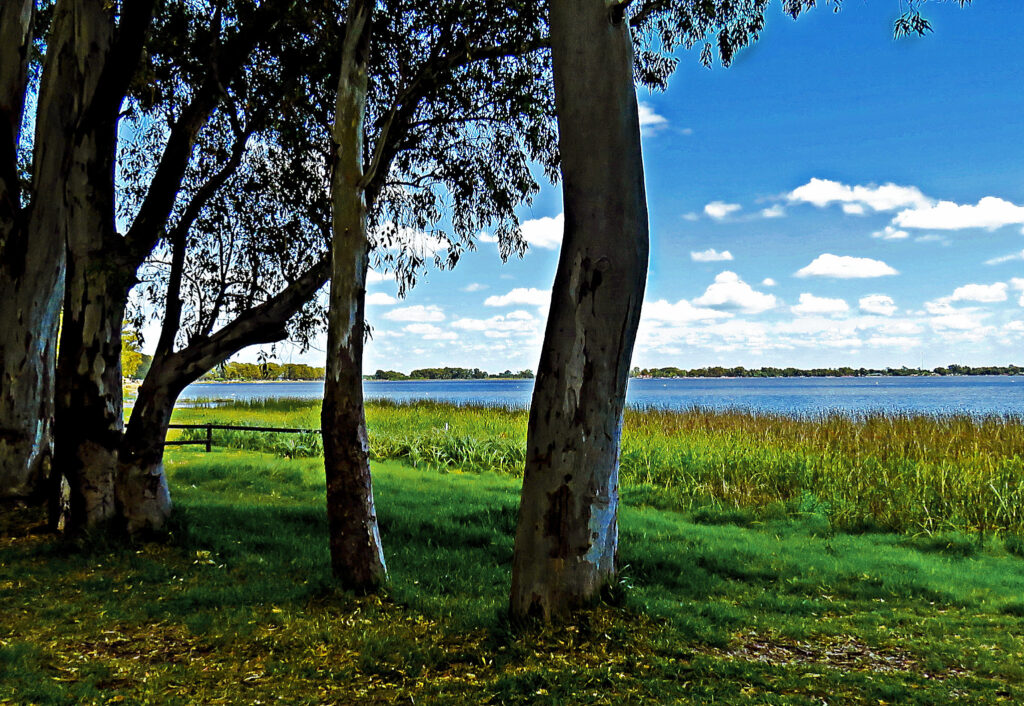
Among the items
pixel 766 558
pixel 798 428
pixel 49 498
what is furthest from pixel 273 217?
pixel 798 428

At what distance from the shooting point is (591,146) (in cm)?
505

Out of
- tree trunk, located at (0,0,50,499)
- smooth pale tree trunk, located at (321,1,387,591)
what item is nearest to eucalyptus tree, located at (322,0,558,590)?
smooth pale tree trunk, located at (321,1,387,591)

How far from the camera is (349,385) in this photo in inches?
243

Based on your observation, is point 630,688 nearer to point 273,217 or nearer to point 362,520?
point 362,520

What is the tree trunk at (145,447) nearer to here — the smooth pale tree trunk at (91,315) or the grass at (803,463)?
the smooth pale tree trunk at (91,315)

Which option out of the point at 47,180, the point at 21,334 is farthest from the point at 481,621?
the point at 47,180

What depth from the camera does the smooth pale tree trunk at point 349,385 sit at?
6.20 meters

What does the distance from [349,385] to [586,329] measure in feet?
7.38

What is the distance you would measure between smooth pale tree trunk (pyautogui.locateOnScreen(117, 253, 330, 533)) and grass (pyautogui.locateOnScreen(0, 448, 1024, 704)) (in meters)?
0.47

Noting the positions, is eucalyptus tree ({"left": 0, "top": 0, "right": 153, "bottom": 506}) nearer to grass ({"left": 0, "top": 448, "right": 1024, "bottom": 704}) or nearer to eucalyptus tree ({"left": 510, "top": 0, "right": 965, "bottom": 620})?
grass ({"left": 0, "top": 448, "right": 1024, "bottom": 704})

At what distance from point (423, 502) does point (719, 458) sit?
6.04 m

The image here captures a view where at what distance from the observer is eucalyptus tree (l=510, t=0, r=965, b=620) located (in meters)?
4.99

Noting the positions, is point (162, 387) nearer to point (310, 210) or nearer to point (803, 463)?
point (310, 210)

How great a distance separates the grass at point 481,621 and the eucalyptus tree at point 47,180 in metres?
1.76
